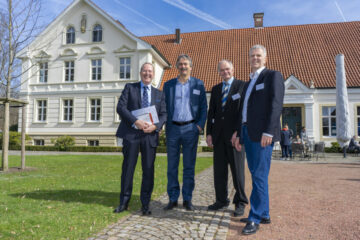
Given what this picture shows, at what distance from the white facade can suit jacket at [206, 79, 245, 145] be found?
1673 cm

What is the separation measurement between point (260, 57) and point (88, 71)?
65.4 ft

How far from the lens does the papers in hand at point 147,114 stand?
3.94m

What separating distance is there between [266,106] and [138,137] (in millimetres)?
1816

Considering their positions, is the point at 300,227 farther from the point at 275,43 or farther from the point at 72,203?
the point at 275,43

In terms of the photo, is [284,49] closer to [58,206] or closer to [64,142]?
[64,142]

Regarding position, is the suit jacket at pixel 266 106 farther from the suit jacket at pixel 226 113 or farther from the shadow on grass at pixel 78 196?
the shadow on grass at pixel 78 196

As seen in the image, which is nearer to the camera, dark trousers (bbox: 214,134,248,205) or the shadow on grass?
dark trousers (bbox: 214,134,248,205)

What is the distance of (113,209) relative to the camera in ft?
12.9

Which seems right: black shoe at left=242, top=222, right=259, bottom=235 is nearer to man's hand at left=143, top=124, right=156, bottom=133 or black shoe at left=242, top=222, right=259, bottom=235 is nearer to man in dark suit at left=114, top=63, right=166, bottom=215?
man in dark suit at left=114, top=63, right=166, bottom=215

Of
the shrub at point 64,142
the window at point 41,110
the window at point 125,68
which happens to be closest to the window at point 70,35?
the window at point 125,68

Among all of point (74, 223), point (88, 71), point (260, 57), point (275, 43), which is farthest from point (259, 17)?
point (74, 223)

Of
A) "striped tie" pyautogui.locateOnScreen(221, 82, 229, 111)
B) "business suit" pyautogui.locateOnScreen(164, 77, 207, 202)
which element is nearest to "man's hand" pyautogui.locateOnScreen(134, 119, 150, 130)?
"business suit" pyautogui.locateOnScreen(164, 77, 207, 202)

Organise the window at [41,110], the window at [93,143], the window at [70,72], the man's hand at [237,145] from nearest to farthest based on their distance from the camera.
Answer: the man's hand at [237,145] → the window at [93,143] → the window at [70,72] → the window at [41,110]

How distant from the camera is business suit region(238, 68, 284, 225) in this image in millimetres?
3158
